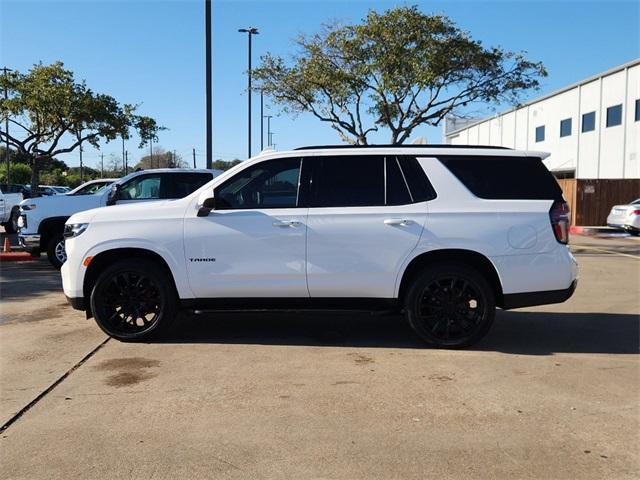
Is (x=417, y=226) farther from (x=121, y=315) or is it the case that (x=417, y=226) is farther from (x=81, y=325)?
(x=81, y=325)

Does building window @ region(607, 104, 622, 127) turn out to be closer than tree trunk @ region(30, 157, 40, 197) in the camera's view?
No

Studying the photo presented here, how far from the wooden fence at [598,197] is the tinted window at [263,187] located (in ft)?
73.5

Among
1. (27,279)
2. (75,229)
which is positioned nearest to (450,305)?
(75,229)

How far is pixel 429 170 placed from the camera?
590cm

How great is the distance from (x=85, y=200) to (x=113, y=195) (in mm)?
1007

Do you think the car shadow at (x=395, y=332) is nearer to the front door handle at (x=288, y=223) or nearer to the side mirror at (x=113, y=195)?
the front door handle at (x=288, y=223)

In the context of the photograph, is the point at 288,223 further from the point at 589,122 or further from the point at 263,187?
the point at 589,122

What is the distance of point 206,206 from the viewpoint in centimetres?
582

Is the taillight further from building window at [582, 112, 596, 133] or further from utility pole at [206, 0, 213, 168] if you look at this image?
building window at [582, 112, 596, 133]

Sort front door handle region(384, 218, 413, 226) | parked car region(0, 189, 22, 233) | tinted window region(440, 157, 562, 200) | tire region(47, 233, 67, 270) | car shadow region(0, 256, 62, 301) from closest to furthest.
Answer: front door handle region(384, 218, 413, 226) < tinted window region(440, 157, 562, 200) < car shadow region(0, 256, 62, 301) < tire region(47, 233, 67, 270) < parked car region(0, 189, 22, 233)

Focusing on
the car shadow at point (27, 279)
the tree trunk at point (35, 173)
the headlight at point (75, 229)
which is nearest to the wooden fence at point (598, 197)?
the car shadow at point (27, 279)

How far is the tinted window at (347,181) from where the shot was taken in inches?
231

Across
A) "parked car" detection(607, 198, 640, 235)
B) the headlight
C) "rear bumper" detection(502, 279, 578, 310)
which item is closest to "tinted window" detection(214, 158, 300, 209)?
the headlight

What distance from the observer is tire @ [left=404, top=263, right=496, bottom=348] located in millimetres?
5789
